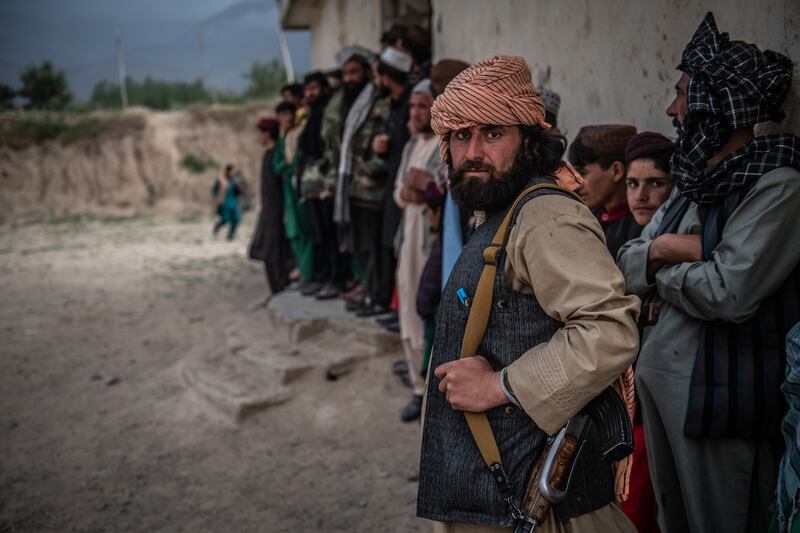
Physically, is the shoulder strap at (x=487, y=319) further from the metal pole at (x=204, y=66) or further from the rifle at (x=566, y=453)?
the metal pole at (x=204, y=66)

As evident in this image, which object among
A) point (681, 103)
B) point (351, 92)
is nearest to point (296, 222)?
point (351, 92)

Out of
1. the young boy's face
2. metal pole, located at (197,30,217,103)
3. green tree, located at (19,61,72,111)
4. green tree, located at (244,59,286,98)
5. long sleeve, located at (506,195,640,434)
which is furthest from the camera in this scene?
metal pole, located at (197,30,217,103)

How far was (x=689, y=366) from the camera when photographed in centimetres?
187

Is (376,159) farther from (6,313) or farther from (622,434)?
(6,313)

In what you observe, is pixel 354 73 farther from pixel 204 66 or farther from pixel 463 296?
pixel 204 66

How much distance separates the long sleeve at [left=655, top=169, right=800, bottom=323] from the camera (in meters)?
1.70

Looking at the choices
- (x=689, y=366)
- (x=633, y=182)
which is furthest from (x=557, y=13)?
(x=689, y=366)

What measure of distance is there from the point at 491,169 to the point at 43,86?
26968 millimetres

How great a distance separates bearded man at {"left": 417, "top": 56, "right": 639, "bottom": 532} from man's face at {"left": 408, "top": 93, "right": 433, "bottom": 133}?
2228 millimetres

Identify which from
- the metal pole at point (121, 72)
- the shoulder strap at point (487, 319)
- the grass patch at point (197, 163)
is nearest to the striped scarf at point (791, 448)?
the shoulder strap at point (487, 319)

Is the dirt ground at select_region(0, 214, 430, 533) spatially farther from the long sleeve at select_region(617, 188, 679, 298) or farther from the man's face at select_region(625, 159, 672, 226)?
the man's face at select_region(625, 159, 672, 226)

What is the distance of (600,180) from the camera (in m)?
2.70

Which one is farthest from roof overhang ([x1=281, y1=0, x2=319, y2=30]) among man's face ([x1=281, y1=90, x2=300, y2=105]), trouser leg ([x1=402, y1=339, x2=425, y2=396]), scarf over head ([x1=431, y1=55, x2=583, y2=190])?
scarf over head ([x1=431, y1=55, x2=583, y2=190])

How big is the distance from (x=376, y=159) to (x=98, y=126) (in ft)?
57.2
